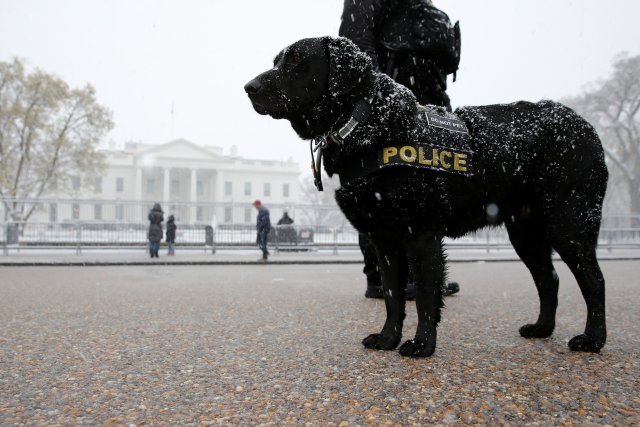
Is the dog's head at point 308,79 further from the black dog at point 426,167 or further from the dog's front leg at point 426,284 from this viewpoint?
the dog's front leg at point 426,284

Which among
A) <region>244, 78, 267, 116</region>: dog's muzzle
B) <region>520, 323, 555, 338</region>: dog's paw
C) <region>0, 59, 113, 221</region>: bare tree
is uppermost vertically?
<region>0, 59, 113, 221</region>: bare tree

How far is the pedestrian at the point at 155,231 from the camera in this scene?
1544cm

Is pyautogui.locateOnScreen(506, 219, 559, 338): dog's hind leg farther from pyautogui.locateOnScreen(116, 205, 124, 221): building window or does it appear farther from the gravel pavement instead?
pyautogui.locateOnScreen(116, 205, 124, 221): building window

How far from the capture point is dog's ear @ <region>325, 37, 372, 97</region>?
8.08ft

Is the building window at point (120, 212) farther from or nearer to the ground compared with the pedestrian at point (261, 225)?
farther from the ground

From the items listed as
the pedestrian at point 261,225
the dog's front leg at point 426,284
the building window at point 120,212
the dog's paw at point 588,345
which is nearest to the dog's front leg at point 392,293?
the dog's front leg at point 426,284

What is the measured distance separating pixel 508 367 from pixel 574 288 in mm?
4385

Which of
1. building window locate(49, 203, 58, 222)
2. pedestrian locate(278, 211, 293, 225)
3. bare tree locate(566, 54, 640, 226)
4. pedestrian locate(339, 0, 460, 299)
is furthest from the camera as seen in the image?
bare tree locate(566, 54, 640, 226)

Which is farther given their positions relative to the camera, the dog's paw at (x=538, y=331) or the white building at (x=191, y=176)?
the white building at (x=191, y=176)

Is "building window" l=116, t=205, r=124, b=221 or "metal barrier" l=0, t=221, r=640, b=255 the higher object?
"building window" l=116, t=205, r=124, b=221

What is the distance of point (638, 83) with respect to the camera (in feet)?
113

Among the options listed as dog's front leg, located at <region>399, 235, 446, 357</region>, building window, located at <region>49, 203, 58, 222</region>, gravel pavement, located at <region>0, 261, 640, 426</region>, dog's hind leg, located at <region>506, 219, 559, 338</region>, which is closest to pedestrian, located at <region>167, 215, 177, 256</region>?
building window, located at <region>49, 203, 58, 222</region>

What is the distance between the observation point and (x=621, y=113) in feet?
122

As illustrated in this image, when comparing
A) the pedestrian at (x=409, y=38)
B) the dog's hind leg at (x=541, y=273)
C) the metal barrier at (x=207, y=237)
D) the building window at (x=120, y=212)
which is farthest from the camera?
the building window at (x=120, y=212)
